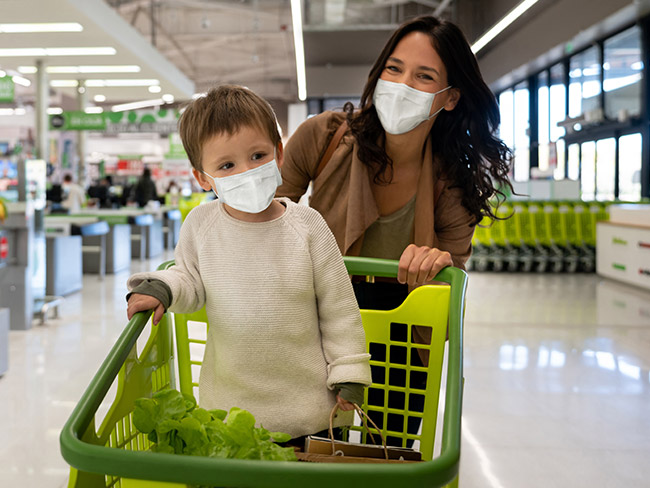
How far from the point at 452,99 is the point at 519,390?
2526mm

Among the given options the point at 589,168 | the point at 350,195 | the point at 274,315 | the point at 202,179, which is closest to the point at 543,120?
the point at 589,168

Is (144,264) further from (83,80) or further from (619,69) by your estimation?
(619,69)

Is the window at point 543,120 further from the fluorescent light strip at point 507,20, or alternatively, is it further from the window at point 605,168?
the fluorescent light strip at point 507,20

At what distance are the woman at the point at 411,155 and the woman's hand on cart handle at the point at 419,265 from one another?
0.82 feet

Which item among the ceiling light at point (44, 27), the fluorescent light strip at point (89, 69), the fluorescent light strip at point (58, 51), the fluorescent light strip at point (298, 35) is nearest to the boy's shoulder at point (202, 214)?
the fluorescent light strip at point (298, 35)

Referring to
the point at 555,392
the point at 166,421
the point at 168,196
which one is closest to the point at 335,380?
the point at 166,421

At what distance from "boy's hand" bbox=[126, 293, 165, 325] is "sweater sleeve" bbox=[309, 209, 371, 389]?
313 millimetres

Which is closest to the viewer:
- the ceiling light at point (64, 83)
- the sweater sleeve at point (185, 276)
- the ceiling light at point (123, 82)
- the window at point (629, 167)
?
the sweater sleeve at point (185, 276)

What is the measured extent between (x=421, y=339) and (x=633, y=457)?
189 centimetres

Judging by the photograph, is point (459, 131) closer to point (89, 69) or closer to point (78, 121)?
point (89, 69)

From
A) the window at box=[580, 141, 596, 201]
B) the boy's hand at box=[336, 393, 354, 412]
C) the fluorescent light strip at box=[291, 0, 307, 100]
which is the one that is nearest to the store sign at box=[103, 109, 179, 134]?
the fluorescent light strip at box=[291, 0, 307, 100]

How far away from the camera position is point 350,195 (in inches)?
64.2

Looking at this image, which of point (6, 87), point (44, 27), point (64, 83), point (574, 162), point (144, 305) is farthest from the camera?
point (64, 83)

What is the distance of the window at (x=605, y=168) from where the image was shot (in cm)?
1144
